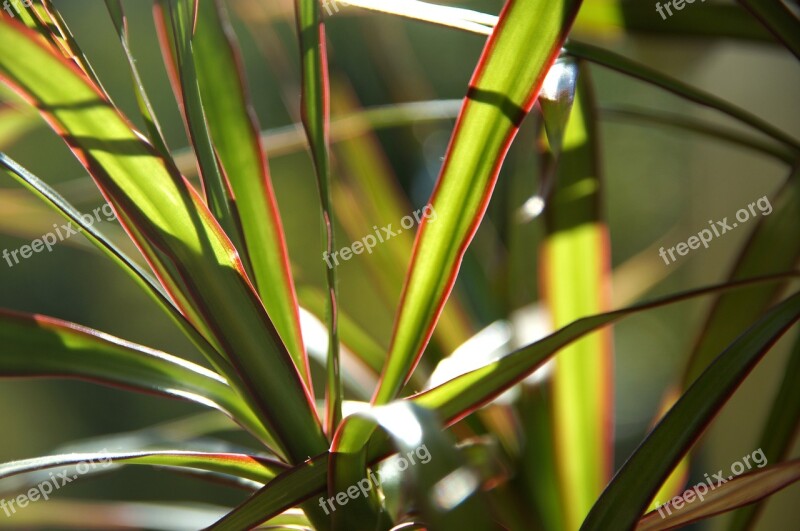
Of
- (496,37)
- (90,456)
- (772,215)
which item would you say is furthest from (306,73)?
(772,215)

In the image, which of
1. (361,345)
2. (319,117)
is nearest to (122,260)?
(319,117)

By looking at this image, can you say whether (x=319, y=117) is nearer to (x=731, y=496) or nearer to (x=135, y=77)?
(x=135, y=77)

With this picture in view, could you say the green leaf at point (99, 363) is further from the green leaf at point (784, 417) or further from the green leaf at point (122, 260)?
the green leaf at point (784, 417)

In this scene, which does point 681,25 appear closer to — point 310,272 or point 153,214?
point 153,214

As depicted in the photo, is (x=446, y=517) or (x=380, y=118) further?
(x=380, y=118)

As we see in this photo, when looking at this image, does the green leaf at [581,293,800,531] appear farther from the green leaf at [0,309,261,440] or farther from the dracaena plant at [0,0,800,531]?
the green leaf at [0,309,261,440]

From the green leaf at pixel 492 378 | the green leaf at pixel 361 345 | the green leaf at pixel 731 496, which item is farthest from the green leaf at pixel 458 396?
the green leaf at pixel 361 345
